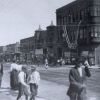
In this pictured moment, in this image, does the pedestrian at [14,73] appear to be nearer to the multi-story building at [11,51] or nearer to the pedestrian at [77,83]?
the pedestrian at [77,83]

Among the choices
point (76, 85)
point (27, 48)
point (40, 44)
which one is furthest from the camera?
point (27, 48)

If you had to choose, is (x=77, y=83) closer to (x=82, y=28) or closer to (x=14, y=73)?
(x=14, y=73)

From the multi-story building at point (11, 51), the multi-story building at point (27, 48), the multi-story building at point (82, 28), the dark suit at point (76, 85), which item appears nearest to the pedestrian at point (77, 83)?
the dark suit at point (76, 85)

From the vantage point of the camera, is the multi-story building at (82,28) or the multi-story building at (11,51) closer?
the multi-story building at (82,28)

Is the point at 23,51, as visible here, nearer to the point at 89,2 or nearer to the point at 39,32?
the point at 39,32

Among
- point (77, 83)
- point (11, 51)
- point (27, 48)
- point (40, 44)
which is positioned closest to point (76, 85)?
point (77, 83)

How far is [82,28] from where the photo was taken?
65.3 meters

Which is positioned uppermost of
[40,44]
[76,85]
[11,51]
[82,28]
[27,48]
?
[82,28]

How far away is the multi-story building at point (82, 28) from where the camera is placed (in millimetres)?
61969

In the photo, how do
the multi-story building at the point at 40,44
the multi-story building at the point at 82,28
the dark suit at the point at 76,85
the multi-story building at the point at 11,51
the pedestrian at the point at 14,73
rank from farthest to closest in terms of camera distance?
the multi-story building at the point at 11,51 → the multi-story building at the point at 40,44 → the multi-story building at the point at 82,28 → the pedestrian at the point at 14,73 → the dark suit at the point at 76,85

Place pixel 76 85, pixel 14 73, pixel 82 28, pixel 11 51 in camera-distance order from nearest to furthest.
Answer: pixel 76 85 → pixel 14 73 → pixel 82 28 → pixel 11 51

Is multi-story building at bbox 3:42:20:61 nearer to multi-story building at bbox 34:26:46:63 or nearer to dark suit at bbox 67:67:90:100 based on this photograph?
multi-story building at bbox 34:26:46:63

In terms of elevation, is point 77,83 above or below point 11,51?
below

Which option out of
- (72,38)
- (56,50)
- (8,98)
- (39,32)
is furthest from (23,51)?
(8,98)
